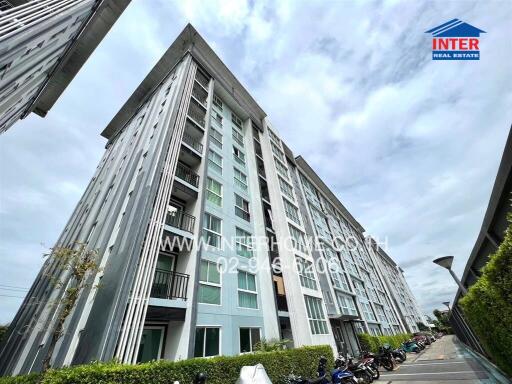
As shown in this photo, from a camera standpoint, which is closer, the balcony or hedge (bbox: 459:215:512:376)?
hedge (bbox: 459:215:512:376)

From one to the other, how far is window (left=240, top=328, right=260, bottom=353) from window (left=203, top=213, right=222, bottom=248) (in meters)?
5.08

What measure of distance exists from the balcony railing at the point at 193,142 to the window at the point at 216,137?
1.93m

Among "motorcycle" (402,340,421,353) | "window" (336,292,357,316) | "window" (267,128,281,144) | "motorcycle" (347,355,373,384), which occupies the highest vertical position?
"window" (267,128,281,144)

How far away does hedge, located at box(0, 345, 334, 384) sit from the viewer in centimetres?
615

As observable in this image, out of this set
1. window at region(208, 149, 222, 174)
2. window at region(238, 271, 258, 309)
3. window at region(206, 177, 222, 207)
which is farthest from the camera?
window at region(208, 149, 222, 174)

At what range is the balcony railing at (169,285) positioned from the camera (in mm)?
10906

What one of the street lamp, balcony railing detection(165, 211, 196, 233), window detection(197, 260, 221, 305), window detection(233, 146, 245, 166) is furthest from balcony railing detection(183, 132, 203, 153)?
the street lamp

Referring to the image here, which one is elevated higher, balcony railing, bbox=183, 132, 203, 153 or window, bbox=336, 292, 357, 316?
balcony railing, bbox=183, 132, 203, 153

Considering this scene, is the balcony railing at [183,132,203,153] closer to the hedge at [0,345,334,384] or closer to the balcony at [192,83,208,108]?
the balcony at [192,83,208,108]

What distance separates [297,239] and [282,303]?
6.50 metres

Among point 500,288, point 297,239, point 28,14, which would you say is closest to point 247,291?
point 297,239

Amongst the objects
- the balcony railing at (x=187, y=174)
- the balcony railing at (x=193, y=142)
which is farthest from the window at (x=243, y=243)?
the balcony railing at (x=193, y=142)

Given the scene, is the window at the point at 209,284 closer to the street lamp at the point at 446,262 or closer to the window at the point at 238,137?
the street lamp at the point at 446,262

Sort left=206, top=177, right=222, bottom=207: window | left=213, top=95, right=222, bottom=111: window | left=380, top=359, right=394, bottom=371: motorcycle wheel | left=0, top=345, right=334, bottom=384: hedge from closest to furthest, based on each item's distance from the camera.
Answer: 1. left=0, top=345, right=334, bottom=384: hedge
2. left=380, top=359, right=394, bottom=371: motorcycle wheel
3. left=206, top=177, right=222, bottom=207: window
4. left=213, top=95, right=222, bottom=111: window
